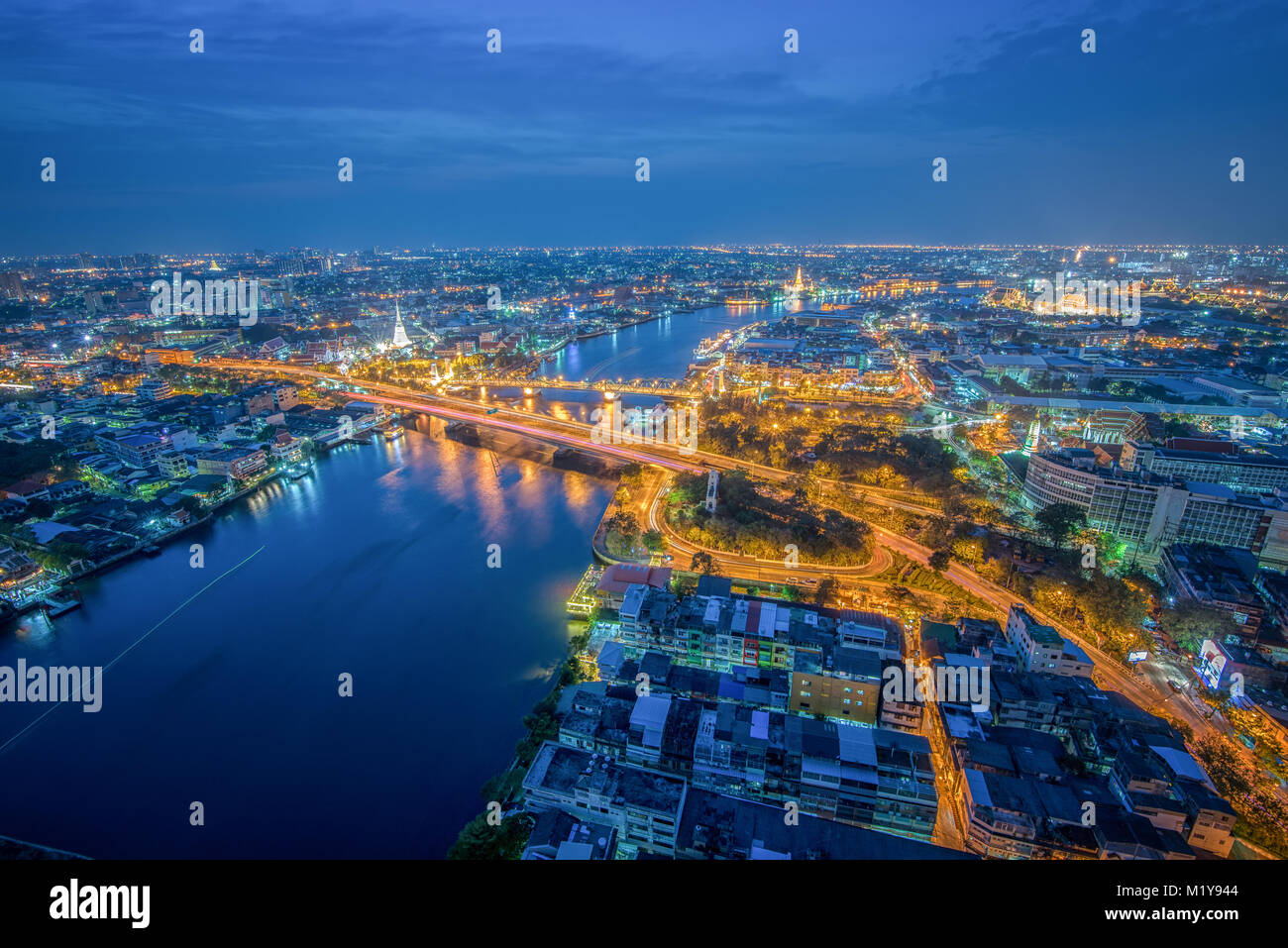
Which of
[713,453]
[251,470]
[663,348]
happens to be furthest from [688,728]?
[663,348]

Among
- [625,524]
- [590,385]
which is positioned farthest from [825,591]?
[590,385]

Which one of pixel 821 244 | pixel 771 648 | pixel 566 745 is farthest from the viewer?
pixel 821 244

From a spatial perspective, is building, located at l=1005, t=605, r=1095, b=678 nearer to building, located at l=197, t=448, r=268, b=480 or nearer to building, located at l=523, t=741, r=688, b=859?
building, located at l=523, t=741, r=688, b=859

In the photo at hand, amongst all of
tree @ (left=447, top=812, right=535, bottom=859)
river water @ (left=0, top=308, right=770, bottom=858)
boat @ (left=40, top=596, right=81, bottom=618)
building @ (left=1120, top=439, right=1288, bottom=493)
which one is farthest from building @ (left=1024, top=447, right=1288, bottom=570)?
boat @ (left=40, top=596, right=81, bottom=618)

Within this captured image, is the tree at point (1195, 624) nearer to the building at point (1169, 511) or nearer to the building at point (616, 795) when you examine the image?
the building at point (1169, 511)

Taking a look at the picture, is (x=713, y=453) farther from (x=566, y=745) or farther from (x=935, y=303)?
(x=935, y=303)

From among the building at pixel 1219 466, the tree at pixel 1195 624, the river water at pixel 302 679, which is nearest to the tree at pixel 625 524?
the river water at pixel 302 679

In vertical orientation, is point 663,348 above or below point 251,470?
above
